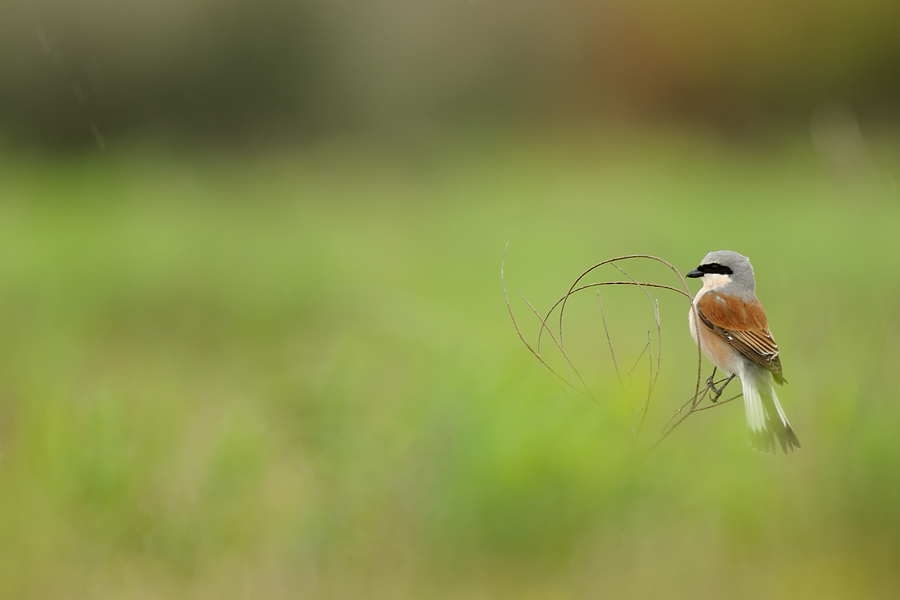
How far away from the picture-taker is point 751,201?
7.25 m

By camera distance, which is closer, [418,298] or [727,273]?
[727,273]

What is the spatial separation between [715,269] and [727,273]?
0.04 ft

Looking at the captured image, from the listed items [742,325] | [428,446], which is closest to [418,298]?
[428,446]

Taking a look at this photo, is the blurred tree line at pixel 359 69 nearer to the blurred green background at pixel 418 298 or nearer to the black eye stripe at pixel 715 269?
the blurred green background at pixel 418 298

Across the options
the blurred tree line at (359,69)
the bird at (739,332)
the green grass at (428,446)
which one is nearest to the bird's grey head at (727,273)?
the bird at (739,332)

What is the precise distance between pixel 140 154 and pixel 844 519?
26.1 ft

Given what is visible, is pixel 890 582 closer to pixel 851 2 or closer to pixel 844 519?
pixel 844 519

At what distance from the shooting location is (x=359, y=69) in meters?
10.2

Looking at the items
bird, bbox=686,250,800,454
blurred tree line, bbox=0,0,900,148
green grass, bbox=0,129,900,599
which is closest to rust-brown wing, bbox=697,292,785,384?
bird, bbox=686,250,800,454

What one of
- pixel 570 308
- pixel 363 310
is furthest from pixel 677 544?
pixel 570 308

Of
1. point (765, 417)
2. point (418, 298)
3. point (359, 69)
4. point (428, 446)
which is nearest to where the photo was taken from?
point (765, 417)

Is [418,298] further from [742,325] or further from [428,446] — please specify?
[742,325]

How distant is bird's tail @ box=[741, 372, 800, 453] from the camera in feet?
→ 1.95

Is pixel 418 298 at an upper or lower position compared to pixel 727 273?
lower
